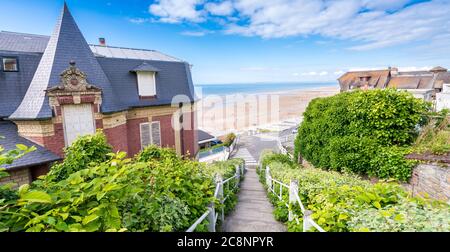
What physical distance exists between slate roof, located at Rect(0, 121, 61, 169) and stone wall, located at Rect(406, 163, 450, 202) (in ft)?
35.6

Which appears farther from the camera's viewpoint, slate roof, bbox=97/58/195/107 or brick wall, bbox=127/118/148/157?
brick wall, bbox=127/118/148/157

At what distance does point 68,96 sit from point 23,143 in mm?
2183

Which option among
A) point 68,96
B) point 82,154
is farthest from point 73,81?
point 82,154

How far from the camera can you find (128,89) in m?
10.7

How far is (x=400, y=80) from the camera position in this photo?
101 feet

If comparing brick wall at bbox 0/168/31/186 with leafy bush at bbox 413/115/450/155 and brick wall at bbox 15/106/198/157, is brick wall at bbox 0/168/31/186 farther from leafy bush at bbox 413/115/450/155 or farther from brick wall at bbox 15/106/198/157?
leafy bush at bbox 413/115/450/155

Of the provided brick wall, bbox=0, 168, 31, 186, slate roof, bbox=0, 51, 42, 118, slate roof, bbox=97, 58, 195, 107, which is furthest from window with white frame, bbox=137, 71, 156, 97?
brick wall, bbox=0, 168, 31, 186

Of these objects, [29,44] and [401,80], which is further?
[401,80]

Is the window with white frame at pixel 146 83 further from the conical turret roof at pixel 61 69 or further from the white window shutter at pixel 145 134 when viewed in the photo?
the conical turret roof at pixel 61 69

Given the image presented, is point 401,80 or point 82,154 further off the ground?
point 401,80

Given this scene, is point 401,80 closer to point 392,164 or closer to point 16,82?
point 392,164

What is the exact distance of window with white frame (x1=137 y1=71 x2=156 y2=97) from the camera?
1120cm

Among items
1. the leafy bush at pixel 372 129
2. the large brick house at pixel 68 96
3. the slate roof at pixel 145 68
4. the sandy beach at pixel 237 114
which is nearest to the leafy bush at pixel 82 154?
the large brick house at pixel 68 96
